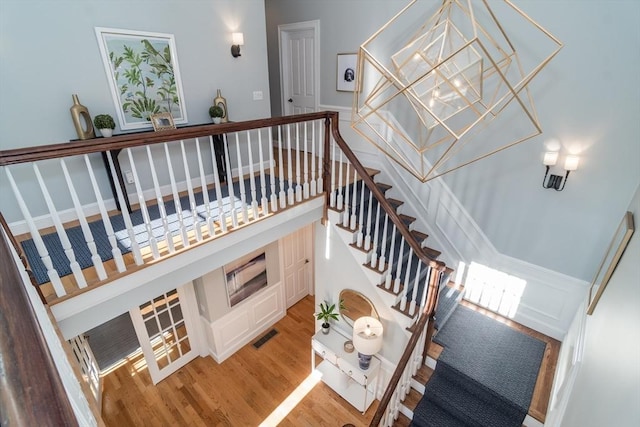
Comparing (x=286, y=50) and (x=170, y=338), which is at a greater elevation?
(x=286, y=50)

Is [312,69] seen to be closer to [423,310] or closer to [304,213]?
[304,213]

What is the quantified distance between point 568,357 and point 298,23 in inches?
201

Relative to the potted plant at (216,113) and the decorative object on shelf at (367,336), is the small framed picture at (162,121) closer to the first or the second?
the potted plant at (216,113)

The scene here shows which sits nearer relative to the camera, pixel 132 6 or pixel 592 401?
pixel 592 401

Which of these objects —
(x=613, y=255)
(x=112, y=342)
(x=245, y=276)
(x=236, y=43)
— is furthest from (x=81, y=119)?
(x=613, y=255)

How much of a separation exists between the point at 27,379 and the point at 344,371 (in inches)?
153

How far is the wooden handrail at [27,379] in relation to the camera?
0.36 m

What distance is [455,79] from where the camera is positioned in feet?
3.52

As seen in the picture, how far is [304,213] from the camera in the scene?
338 centimetres

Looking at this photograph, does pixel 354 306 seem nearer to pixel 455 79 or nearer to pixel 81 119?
pixel 455 79

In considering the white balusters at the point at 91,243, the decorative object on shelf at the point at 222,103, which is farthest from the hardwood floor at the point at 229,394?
the decorative object on shelf at the point at 222,103

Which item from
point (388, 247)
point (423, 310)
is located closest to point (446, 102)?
point (423, 310)

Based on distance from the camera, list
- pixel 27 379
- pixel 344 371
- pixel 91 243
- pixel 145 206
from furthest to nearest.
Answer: pixel 344 371
pixel 145 206
pixel 91 243
pixel 27 379

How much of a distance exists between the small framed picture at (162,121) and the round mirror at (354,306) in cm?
275
